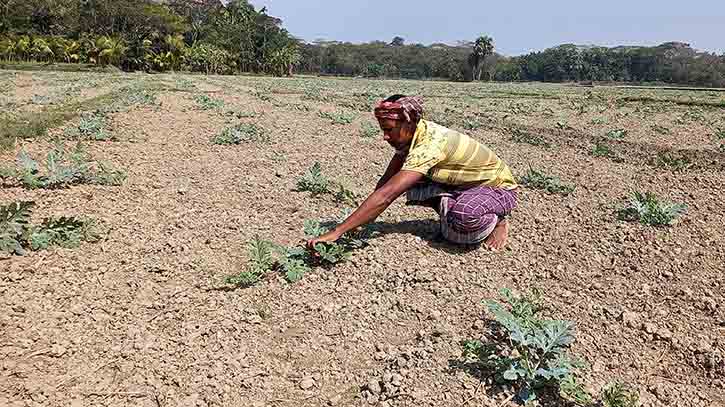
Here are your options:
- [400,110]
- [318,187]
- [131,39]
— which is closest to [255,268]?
[400,110]

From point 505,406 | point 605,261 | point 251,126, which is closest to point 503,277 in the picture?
point 605,261

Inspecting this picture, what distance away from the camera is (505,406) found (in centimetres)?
237

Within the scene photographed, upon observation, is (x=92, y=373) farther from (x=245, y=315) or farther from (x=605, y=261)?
(x=605, y=261)

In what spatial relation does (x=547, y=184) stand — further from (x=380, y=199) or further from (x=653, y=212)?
(x=380, y=199)

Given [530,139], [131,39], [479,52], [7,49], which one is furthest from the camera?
[479,52]

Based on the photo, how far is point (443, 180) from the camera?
3.88 m

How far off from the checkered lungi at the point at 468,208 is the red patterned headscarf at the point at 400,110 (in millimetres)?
714

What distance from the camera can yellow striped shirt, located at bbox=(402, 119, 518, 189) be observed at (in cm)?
348

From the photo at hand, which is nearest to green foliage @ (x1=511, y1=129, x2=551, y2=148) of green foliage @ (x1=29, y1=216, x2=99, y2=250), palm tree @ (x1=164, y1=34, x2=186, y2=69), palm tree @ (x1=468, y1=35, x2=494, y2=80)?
green foliage @ (x1=29, y1=216, x2=99, y2=250)

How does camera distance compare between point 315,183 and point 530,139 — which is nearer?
point 315,183

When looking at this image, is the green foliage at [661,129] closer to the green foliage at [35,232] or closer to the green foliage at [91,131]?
the green foliage at [91,131]

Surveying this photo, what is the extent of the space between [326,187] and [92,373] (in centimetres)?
325

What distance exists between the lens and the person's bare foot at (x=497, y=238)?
404 centimetres

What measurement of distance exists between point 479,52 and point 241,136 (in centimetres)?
9023
